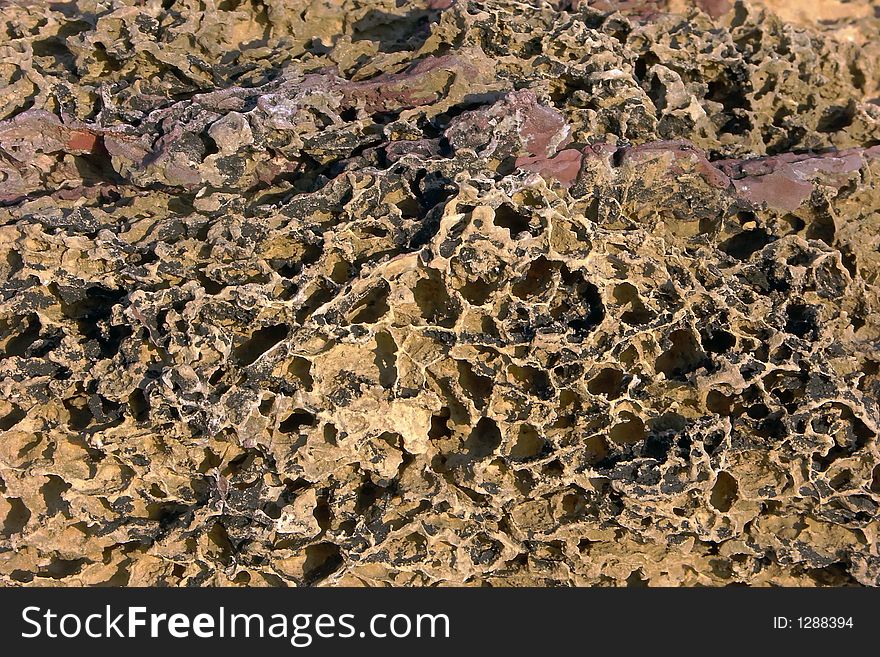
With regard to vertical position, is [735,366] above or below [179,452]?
above

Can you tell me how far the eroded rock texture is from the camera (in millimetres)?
3566

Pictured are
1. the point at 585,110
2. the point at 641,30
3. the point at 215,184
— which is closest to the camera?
the point at 215,184

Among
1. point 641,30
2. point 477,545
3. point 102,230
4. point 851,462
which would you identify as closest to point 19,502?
point 102,230

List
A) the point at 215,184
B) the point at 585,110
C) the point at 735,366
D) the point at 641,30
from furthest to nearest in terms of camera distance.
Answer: the point at 641,30
the point at 585,110
the point at 215,184
the point at 735,366

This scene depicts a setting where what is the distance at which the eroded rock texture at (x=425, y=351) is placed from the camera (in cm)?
357

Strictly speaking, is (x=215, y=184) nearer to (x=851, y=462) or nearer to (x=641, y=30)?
(x=641, y=30)

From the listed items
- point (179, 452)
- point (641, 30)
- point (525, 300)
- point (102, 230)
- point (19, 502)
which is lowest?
point (19, 502)

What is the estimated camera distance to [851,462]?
3695 millimetres

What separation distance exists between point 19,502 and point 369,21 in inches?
134

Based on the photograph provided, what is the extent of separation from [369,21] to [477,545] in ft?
10.6

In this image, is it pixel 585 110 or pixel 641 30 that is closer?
pixel 585 110

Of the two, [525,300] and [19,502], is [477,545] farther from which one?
[19,502]

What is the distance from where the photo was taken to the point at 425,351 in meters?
3.61
